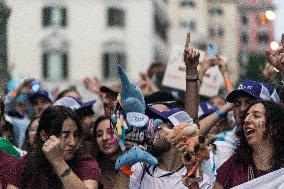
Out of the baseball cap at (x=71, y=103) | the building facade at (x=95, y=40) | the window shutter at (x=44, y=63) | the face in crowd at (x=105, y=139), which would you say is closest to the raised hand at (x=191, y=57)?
the face in crowd at (x=105, y=139)

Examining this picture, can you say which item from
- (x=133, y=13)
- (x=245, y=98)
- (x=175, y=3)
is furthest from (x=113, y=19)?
(x=245, y=98)

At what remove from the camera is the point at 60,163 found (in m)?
4.86

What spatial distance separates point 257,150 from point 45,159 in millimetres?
1195

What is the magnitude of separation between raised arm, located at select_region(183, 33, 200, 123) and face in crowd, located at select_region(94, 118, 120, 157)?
3.17ft

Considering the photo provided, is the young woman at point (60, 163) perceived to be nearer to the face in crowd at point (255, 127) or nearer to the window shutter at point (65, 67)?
the face in crowd at point (255, 127)

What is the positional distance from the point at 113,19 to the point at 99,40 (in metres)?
1.43

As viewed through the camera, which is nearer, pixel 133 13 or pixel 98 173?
pixel 98 173

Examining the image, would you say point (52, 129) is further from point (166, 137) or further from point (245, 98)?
point (245, 98)

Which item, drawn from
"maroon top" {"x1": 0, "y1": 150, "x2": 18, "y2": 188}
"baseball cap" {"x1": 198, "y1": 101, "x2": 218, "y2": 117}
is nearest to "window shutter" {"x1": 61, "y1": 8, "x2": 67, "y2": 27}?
"baseball cap" {"x1": 198, "y1": 101, "x2": 218, "y2": 117}

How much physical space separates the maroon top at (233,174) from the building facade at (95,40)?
112 feet

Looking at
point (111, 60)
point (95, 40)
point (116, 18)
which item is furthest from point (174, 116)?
point (116, 18)

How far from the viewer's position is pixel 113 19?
4616 centimetres

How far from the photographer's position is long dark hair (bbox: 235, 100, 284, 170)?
16.8 feet

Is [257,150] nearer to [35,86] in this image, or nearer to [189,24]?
[35,86]
